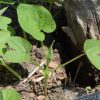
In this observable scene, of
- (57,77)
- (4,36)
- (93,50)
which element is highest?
(4,36)

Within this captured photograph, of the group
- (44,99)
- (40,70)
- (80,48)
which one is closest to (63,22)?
(80,48)

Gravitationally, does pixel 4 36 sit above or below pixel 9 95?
above

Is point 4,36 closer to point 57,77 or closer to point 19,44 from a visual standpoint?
point 19,44

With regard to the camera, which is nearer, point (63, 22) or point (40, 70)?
point (40, 70)

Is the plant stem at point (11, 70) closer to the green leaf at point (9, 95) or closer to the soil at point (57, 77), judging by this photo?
the soil at point (57, 77)

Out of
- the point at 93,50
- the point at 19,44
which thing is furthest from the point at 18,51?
the point at 93,50

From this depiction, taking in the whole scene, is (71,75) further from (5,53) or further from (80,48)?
(5,53)
